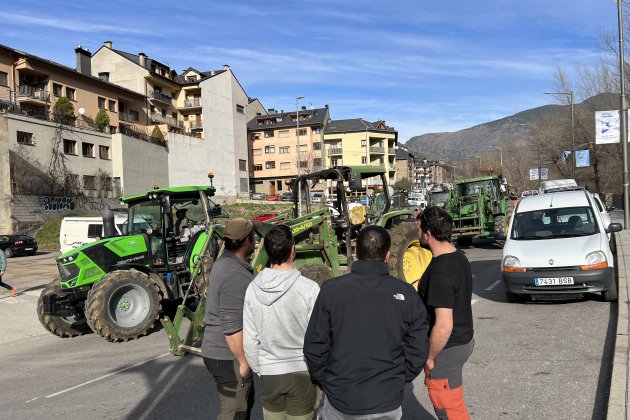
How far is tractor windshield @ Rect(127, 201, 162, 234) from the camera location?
9.37 m

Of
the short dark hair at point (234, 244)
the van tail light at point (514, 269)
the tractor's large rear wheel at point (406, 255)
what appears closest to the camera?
the short dark hair at point (234, 244)

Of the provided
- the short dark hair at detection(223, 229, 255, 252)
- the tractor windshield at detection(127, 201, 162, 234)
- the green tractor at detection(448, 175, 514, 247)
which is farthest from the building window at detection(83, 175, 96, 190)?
the short dark hair at detection(223, 229, 255, 252)

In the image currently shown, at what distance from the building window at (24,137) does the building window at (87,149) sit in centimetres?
536

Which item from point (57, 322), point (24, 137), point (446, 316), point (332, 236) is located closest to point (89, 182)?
point (24, 137)

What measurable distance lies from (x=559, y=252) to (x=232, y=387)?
680 cm

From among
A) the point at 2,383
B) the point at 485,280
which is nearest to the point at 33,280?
the point at 2,383

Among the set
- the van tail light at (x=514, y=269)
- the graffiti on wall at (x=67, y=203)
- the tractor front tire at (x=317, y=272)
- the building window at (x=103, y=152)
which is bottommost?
the van tail light at (x=514, y=269)

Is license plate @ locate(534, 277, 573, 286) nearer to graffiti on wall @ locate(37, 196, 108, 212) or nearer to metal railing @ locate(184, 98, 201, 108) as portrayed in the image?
graffiti on wall @ locate(37, 196, 108, 212)

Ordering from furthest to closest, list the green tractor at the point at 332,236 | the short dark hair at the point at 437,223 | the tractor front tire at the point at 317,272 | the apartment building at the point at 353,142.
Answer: the apartment building at the point at 353,142 < the tractor front tire at the point at 317,272 < the green tractor at the point at 332,236 < the short dark hair at the point at 437,223

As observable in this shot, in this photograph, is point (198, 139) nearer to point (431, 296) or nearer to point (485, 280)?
point (485, 280)

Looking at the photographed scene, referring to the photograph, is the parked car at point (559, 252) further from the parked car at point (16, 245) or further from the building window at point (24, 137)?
the building window at point (24, 137)

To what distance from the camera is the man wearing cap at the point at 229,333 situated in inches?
134

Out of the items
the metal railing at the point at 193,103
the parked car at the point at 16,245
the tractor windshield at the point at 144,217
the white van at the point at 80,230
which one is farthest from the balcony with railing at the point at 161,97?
the tractor windshield at the point at 144,217

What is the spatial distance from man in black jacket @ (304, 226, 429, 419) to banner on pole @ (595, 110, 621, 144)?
65.0 feet
